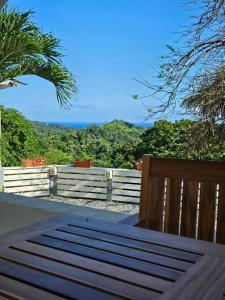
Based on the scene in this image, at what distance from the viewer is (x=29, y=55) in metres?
2.87

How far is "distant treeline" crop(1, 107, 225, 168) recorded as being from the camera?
596 cm

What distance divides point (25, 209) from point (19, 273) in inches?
52.1

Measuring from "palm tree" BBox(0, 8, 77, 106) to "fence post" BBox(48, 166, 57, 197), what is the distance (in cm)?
298

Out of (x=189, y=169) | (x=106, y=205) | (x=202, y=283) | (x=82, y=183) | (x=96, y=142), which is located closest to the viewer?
(x=202, y=283)

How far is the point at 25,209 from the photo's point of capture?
2.21 metres

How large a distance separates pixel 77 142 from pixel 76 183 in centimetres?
163

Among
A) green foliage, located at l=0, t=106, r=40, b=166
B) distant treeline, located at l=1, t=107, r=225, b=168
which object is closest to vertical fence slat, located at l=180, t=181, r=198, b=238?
distant treeline, located at l=1, t=107, r=225, b=168

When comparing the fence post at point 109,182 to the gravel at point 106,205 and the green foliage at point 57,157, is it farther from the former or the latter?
the green foliage at point 57,157

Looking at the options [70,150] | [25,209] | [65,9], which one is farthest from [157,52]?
[70,150]

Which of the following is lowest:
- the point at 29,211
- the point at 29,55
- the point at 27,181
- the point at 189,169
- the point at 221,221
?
the point at 27,181

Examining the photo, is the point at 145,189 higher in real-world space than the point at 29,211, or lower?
higher

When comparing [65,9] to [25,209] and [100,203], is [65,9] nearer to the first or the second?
[100,203]

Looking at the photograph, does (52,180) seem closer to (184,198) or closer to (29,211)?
(29,211)

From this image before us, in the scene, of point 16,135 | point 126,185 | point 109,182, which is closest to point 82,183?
point 109,182
